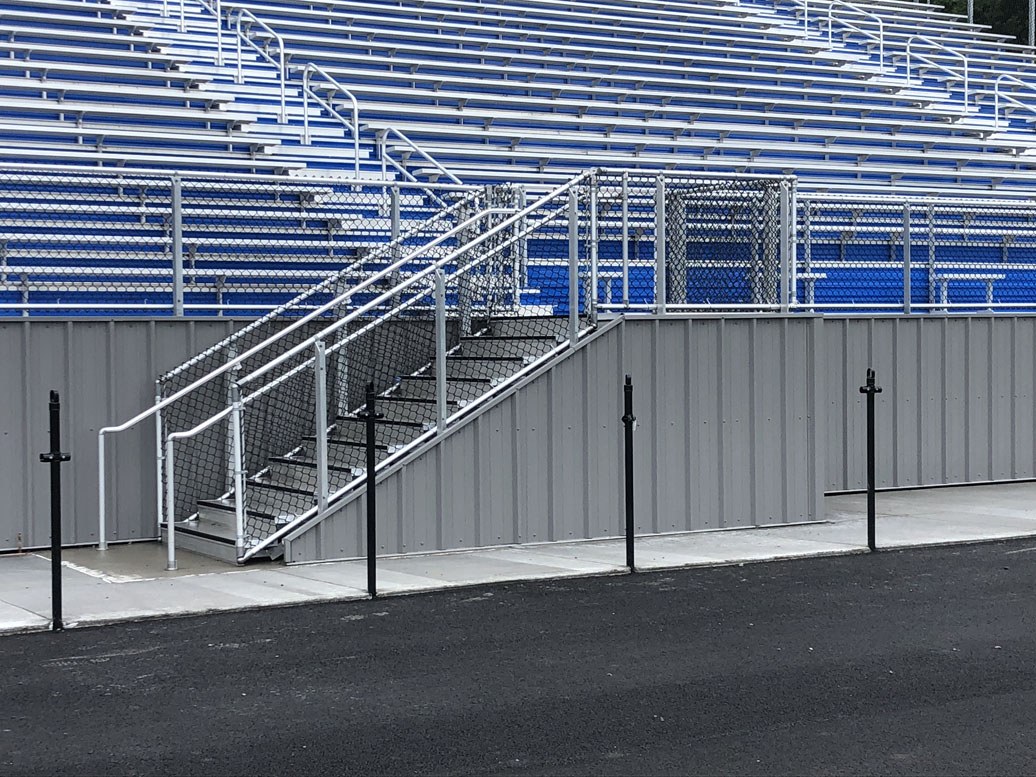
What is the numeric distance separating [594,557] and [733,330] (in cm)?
259

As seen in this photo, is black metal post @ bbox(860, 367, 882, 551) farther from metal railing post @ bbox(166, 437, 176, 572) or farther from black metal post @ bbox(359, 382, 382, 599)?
metal railing post @ bbox(166, 437, 176, 572)

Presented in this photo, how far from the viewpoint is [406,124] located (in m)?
18.5

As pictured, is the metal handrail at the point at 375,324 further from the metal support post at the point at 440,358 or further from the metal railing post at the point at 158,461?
the metal railing post at the point at 158,461

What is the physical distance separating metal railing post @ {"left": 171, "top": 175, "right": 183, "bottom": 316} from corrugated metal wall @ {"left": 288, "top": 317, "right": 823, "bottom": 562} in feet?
8.41

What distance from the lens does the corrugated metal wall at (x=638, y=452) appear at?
10.5 m

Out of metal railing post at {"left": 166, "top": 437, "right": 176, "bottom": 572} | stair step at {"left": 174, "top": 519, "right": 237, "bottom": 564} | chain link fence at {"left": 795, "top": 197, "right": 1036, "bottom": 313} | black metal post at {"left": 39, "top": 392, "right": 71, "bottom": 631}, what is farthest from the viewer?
chain link fence at {"left": 795, "top": 197, "right": 1036, "bottom": 313}

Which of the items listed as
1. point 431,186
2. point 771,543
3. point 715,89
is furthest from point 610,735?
point 715,89

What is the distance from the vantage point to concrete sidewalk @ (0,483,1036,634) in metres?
8.55

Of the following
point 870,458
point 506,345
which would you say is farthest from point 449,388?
point 870,458

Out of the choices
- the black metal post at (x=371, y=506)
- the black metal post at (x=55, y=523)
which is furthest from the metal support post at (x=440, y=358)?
the black metal post at (x=55, y=523)

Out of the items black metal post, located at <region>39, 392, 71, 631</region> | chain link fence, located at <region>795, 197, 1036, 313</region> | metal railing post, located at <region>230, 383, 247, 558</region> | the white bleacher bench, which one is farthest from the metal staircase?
the white bleacher bench

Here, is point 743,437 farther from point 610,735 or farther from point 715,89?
point 715,89

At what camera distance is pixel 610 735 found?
5688 millimetres

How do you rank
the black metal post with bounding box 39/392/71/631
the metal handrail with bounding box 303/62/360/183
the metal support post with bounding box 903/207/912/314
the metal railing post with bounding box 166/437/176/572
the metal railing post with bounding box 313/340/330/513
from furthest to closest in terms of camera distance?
the metal handrail with bounding box 303/62/360/183 < the metal support post with bounding box 903/207/912/314 < the metal railing post with bounding box 313/340/330/513 < the metal railing post with bounding box 166/437/176/572 < the black metal post with bounding box 39/392/71/631
